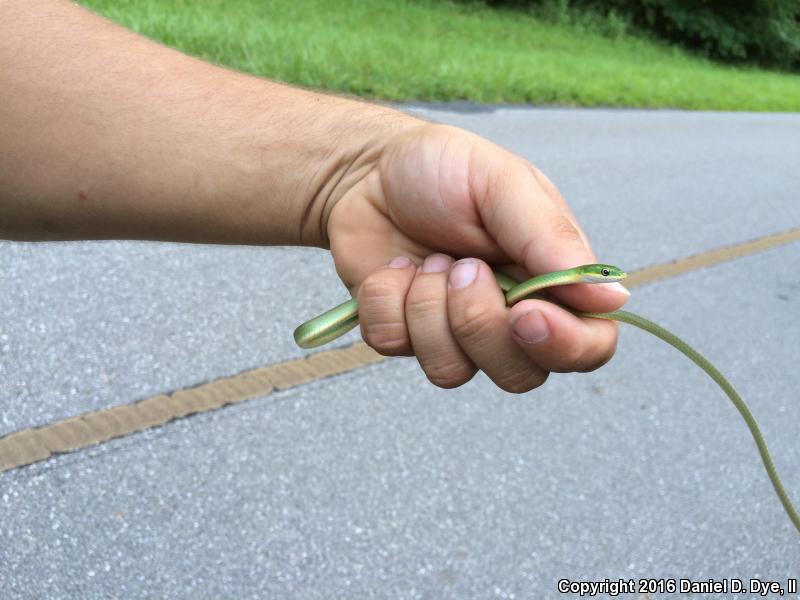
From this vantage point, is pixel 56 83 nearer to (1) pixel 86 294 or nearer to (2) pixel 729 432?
(1) pixel 86 294

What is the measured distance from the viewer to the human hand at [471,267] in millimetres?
1798

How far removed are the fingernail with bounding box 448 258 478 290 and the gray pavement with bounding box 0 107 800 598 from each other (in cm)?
137

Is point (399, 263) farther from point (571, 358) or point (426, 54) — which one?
point (426, 54)

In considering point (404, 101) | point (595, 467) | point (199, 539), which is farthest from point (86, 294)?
point (404, 101)

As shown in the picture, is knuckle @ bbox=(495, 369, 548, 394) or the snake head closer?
the snake head

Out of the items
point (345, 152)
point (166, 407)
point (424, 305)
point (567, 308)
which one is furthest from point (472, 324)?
point (166, 407)

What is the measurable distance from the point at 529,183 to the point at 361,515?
1601mm

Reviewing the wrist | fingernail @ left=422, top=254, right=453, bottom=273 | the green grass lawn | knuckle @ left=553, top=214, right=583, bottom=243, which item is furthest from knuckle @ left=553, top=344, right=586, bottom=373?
the green grass lawn

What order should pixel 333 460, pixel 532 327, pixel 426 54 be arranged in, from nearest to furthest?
pixel 532 327, pixel 333 460, pixel 426 54

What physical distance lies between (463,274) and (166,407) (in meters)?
1.87

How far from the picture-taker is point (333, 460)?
10.8ft

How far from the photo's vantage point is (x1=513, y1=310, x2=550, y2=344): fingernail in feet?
5.68

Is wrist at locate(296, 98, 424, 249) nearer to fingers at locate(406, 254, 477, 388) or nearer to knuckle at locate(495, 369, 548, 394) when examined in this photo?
fingers at locate(406, 254, 477, 388)

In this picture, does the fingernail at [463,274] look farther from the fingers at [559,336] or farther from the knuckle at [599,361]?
the knuckle at [599,361]
